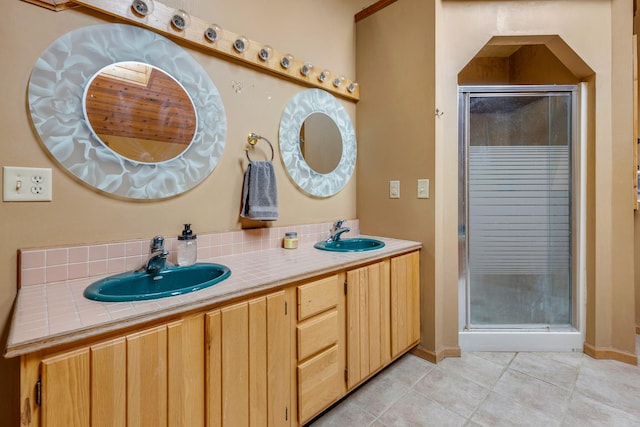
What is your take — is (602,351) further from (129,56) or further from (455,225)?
(129,56)

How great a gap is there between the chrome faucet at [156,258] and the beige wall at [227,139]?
0.12 meters

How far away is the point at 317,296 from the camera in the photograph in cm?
133

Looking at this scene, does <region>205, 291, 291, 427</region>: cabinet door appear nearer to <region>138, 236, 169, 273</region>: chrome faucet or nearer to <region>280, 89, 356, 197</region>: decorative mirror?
<region>138, 236, 169, 273</region>: chrome faucet

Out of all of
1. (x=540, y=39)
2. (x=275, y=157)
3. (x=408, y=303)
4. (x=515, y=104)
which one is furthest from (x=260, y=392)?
(x=540, y=39)

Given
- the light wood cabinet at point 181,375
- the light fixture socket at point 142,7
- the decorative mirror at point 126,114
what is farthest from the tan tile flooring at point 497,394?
the light fixture socket at point 142,7

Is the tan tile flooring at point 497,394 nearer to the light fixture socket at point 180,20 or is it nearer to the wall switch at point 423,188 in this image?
the wall switch at point 423,188

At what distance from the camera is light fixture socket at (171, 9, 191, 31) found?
4.51 feet

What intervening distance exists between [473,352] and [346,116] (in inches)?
75.7

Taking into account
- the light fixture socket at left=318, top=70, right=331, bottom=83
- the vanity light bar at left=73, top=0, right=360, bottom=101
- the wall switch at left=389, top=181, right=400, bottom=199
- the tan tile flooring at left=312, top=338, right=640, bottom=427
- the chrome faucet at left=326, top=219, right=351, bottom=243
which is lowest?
the tan tile flooring at left=312, top=338, right=640, bottom=427

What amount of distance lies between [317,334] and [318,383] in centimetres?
23

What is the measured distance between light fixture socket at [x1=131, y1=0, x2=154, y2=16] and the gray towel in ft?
2.58

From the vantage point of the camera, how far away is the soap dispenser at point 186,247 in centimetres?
135

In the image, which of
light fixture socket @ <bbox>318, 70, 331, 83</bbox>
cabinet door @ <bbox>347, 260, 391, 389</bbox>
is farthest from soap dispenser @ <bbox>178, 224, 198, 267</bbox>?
light fixture socket @ <bbox>318, 70, 331, 83</bbox>

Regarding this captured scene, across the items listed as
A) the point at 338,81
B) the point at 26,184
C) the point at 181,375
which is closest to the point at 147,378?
the point at 181,375
